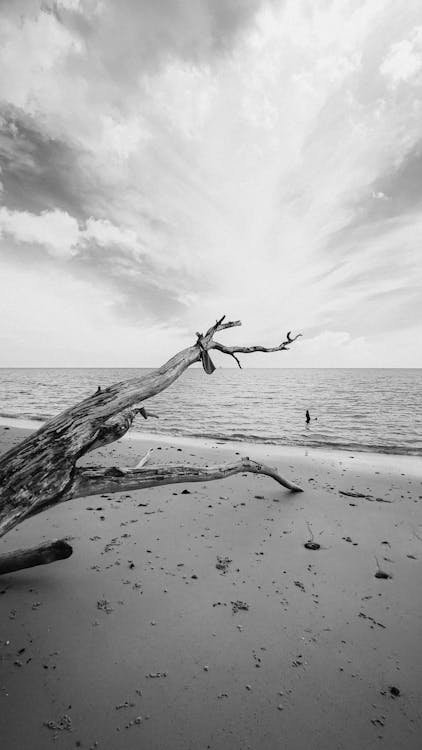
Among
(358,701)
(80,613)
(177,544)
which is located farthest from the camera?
(177,544)

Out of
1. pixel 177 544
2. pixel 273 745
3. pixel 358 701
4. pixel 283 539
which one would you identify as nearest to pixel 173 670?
pixel 273 745

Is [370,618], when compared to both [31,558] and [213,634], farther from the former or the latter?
[31,558]

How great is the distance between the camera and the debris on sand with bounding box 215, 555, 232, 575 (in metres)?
4.66

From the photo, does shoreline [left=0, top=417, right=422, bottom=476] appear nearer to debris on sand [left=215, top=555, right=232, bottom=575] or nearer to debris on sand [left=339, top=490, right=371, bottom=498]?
debris on sand [left=339, top=490, right=371, bottom=498]

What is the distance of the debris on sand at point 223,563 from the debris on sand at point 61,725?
8.08 ft

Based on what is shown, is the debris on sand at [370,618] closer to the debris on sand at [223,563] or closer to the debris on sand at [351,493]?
the debris on sand at [223,563]

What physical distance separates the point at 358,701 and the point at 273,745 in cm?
88

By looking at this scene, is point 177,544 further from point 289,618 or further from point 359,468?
point 359,468

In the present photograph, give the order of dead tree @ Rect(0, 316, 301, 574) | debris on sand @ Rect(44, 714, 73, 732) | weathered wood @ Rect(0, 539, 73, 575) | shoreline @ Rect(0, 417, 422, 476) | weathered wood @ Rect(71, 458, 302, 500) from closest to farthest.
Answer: debris on sand @ Rect(44, 714, 73, 732)
dead tree @ Rect(0, 316, 301, 574)
weathered wood @ Rect(71, 458, 302, 500)
weathered wood @ Rect(0, 539, 73, 575)
shoreline @ Rect(0, 417, 422, 476)

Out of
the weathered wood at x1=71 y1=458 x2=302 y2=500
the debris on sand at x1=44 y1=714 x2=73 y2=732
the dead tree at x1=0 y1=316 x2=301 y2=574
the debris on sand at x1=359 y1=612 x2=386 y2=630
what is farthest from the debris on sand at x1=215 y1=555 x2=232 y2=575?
the debris on sand at x1=44 y1=714 x2=73 y2=732

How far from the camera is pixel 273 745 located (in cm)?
243

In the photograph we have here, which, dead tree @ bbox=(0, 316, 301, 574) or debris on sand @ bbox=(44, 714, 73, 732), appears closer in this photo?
debris on sand @ bbox=(44, 714, 73, 732)

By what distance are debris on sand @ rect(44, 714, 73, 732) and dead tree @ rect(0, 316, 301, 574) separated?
4.89ft

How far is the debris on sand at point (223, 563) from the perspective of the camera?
4.66 m
